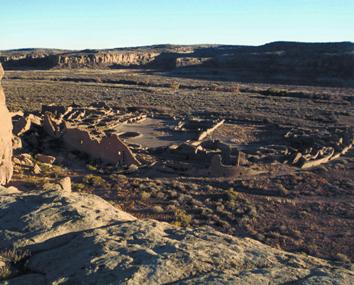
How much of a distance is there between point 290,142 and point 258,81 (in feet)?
176

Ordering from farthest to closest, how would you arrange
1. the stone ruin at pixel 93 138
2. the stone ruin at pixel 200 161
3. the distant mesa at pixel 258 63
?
the distant mesa at pixel 258 63
the stone ruin at pixel 93 138
the stone ruin at pixel 200 161

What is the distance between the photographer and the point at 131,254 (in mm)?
6363

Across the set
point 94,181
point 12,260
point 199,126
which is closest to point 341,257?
point 12,260

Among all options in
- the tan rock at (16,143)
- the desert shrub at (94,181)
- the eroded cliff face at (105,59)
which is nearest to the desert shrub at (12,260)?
the desert shrub at (94,181)

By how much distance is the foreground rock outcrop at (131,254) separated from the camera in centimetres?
580

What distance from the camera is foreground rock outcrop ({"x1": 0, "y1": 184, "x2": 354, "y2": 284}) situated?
19.0 ft

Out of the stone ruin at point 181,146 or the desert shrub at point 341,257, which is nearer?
the desert shrub at point 341,257

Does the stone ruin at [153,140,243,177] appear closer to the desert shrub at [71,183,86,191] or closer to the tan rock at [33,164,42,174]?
the desert shrub at [71,183,86,191]

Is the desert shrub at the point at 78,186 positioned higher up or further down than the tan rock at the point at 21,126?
further down

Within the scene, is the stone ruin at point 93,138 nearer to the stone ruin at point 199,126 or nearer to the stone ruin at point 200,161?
the stone ruin at point 200,161

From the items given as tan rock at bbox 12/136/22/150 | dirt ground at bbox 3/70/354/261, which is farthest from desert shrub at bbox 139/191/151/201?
tan rock at bbox 12/136/22/150

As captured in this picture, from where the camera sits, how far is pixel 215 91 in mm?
65438

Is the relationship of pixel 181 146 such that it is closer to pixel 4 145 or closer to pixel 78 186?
pixel 78 186

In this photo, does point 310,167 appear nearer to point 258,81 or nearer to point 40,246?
point 40,246
